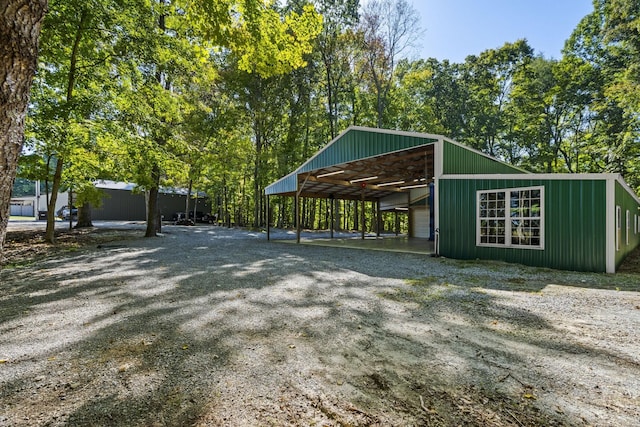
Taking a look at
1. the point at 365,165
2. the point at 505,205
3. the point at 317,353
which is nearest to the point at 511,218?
the point at 505,205

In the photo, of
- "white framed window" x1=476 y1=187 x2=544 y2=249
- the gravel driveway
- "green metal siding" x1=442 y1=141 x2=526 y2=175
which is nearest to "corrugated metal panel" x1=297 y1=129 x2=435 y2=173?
"green metal siding" x1=442 y1=141 x2=526 y2=175

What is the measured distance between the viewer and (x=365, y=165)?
12.1 meters

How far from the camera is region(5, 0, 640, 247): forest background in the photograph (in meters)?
7.79

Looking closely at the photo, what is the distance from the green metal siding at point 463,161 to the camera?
8.93 meters

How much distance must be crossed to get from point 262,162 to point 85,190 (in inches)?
430

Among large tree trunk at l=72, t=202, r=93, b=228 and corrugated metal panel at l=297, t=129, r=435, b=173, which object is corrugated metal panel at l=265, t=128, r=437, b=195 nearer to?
corrugated metal panel at l=297, t=129, r=435, b=173

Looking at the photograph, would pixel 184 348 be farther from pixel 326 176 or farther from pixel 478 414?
pixel 326 176

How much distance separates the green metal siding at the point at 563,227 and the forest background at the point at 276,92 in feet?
20.1

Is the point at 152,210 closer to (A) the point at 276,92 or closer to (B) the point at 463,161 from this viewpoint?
(A) the point at 276,92

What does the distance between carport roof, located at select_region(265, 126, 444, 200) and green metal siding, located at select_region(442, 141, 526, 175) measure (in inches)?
22.2

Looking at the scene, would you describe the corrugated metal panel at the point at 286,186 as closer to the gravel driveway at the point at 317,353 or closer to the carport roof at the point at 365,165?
the carport roof at the point at 365,165

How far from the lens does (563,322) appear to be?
3.34 meters

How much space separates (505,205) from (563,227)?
128 cm

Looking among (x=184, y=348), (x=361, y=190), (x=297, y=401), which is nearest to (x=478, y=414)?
(x=297, y=401)
